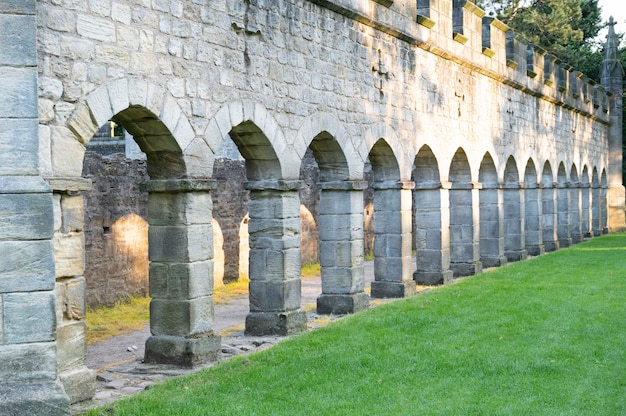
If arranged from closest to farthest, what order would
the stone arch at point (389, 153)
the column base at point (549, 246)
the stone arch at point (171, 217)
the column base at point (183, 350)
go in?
1. the stone arch at point (171, 217)
2. the column base at point (183, 350)
3. the stone arch at point (389, 153)
4. the column base at point (549, 246)

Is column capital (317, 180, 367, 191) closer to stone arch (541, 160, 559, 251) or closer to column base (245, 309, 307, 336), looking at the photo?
column base (245, 309, 307, 336)

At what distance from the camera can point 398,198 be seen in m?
13.8

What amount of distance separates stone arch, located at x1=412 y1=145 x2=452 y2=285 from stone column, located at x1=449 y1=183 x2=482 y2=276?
1.34m

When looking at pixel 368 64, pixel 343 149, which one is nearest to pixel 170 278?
pixel 343 149

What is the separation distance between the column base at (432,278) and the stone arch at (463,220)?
144cm

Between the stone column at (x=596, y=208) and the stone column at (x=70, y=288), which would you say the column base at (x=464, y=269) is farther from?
the stone column at (x=596, y=208)

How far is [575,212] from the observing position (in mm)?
26906

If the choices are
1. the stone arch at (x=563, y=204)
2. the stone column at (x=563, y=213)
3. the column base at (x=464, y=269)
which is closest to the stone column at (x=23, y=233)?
the column base at (x=464, y=269)

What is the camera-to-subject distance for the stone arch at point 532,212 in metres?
21.9

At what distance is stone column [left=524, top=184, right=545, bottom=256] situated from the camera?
861 inches

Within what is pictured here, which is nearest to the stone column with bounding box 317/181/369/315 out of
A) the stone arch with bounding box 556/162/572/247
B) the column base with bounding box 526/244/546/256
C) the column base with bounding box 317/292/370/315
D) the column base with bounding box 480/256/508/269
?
the column base with bounding box 317/292/370/315

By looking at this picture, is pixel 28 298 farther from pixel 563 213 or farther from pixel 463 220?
pixel 563 213

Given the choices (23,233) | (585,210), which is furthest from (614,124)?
(23,233)

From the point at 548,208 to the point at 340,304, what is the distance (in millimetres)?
13198
